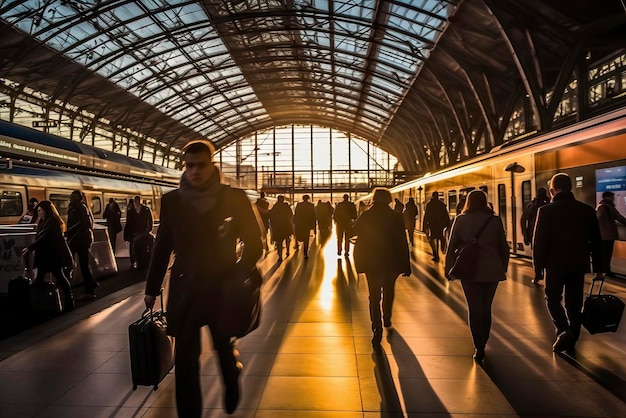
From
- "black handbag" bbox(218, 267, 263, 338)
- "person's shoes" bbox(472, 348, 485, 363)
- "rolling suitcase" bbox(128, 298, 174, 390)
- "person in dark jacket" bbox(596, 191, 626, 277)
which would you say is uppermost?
"person in dark jacket" bbox(596, 191, 626, 277)

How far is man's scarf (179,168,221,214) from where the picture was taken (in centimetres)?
299

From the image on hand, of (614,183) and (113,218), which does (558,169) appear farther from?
(113,218)

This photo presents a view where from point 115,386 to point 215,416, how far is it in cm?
107

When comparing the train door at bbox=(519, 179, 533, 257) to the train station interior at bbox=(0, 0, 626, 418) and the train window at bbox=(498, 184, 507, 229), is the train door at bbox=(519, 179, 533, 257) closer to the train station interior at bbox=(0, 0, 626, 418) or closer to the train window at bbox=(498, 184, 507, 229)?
the train station interior at bbox=(0, 0, 626, 418)

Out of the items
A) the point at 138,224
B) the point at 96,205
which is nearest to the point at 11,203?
the point at 138,224

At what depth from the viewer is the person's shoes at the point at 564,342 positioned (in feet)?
15.9

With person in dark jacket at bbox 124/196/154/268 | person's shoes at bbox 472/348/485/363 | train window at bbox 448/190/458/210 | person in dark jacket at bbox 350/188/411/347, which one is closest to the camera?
person's shoes at bbox 472/348/485/363

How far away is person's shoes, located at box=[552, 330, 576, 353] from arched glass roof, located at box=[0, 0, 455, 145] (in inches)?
702

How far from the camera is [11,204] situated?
45.1 ft

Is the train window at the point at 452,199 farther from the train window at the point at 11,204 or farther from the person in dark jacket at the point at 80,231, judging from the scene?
the train window at the point at 11,204

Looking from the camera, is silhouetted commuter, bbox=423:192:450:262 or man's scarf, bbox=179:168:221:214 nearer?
man's scarf, bbox=179:168:221:214

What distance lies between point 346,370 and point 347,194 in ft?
32.7

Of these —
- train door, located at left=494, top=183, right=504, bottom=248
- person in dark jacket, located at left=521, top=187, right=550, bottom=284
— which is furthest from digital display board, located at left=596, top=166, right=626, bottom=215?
train door, located at left=494, top=183, right=504, bottom=248

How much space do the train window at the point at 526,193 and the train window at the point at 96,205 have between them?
13.8 meters
